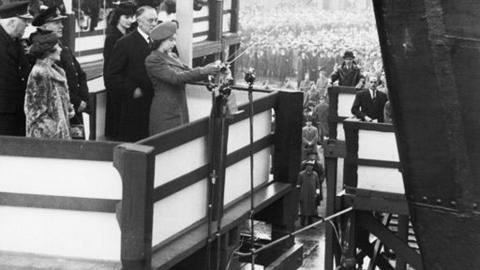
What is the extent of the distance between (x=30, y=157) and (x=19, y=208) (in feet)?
0.98

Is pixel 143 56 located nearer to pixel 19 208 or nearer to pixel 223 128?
pixel 223 128

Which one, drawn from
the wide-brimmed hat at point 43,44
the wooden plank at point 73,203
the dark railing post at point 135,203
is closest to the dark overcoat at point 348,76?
the wide-brimmed hat at point 43,44

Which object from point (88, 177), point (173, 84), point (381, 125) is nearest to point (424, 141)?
point (88, 177)

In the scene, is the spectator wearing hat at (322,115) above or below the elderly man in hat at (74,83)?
below

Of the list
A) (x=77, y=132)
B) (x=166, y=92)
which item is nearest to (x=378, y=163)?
(x=166, y=92)

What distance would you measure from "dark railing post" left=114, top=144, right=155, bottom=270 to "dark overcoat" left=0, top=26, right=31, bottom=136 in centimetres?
176

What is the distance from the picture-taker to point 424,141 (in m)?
4.57

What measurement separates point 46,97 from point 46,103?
0.12ft

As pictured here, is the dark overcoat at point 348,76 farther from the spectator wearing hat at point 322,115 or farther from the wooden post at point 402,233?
the spectator wearing hat at point 322,115

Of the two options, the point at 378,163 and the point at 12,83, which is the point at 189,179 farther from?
the point at 378,163

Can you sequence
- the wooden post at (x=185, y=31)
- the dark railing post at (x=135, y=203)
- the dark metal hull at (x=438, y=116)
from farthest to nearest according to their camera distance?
the wooden post at (x=185, y=31) → the dark railing post at (x=135, y=203) → the dark metal hull at (x=438, y=116)

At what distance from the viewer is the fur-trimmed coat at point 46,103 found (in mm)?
6387

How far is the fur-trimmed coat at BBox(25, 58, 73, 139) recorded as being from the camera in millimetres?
6387

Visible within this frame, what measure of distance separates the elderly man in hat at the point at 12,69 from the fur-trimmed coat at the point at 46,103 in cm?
53
